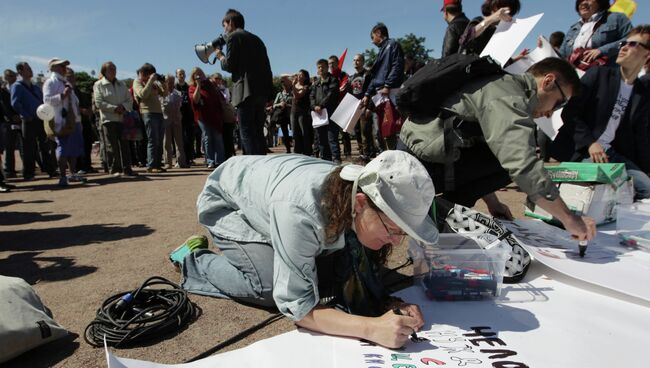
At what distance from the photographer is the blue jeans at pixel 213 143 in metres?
6.95

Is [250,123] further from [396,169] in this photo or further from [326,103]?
[396,169]

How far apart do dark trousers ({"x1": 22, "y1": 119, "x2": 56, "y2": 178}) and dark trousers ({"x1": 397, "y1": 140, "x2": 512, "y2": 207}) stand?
643 centimetres

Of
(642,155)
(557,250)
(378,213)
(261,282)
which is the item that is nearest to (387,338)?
(378,213)

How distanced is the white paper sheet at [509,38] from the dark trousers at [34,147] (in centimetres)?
659

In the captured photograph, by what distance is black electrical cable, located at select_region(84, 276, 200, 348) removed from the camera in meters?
1.62

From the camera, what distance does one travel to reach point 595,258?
83.4 inches

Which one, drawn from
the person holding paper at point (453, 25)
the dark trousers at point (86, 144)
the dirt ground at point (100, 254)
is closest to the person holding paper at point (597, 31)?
the person holding paper at point (453, 25)

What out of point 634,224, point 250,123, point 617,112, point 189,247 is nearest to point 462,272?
point 189,247

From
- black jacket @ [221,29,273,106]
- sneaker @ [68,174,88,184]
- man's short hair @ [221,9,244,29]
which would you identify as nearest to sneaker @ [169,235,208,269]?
black jacket @ [221,29,273,106]

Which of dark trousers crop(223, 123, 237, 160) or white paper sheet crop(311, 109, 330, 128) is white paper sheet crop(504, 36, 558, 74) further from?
dark trousers crop(223, 123, 237, 160)

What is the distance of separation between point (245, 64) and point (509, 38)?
2630mm

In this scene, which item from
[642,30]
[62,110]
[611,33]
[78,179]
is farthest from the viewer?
[78,179]

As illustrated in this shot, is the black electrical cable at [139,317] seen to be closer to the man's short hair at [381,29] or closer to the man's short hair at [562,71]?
the man's short hair at [562,71]

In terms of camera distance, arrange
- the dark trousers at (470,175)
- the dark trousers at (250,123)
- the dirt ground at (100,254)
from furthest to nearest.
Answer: the dark trousers at (250,123)
the dark trousers at (470,175)
the dirt ground at (100,254)
